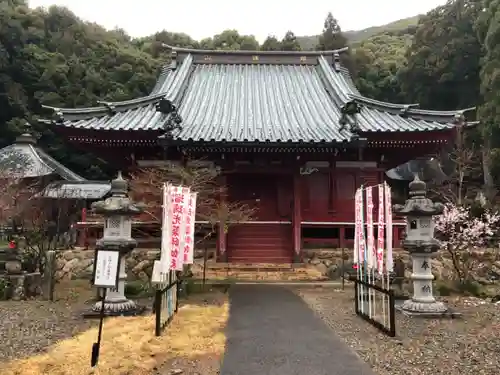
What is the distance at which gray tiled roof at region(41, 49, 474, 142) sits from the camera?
13.8 m

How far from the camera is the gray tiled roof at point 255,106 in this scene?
45.2 ft

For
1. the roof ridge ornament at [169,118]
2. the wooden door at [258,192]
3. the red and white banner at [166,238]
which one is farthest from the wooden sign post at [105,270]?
the wooden door at [258,192]

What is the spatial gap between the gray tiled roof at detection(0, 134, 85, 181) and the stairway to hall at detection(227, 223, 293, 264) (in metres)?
11.8

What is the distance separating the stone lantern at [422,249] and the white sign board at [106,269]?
221 inches

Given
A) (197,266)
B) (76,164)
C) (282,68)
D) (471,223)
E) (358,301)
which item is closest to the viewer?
(358,301)

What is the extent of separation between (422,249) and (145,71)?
125 ft

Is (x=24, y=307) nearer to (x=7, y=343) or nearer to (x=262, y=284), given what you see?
(x=7, y=343)

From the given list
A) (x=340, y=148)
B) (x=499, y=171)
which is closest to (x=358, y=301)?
(x=340, y=148)

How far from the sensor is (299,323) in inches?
311

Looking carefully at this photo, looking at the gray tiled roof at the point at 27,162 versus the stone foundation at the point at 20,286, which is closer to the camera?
the stone foundation at the point at 20,286

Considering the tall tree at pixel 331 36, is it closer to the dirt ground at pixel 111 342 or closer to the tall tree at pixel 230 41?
the tall tree at pixel 230 41

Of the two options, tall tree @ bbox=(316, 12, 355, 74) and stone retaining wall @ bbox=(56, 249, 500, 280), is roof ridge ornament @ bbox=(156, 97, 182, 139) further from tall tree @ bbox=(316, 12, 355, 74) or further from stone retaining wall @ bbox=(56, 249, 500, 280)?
tall tree @ bbox=(316, 12, 355, 74)

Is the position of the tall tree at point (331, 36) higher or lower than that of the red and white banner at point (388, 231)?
higher

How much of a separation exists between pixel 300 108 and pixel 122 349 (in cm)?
1294
